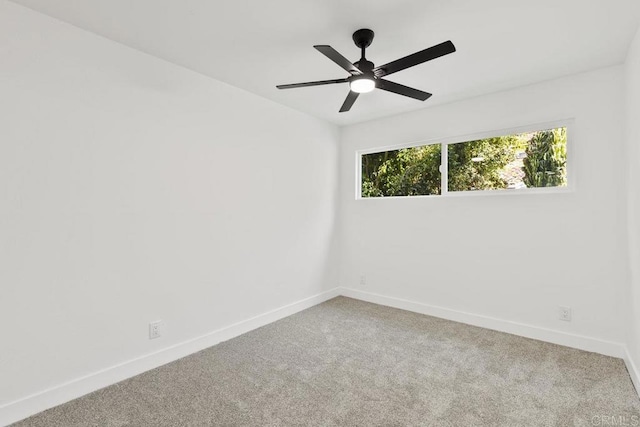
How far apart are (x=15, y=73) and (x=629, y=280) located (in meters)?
4.24

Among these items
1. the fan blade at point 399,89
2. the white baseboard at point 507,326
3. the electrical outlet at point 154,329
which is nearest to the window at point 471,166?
the white baseboard at point 507,326

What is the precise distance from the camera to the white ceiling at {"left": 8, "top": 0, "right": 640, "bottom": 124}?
6.05ft

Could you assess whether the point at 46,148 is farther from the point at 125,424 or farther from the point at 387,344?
the point at 387,344


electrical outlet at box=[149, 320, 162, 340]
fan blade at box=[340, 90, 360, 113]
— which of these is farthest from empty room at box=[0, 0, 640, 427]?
fan blade at box=[340, 90, 360, 113]

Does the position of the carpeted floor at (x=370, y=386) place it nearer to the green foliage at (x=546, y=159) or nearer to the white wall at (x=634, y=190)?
the white wall at (x=634, y=190)

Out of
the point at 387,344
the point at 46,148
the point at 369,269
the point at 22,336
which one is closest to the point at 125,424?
the point at 22,336

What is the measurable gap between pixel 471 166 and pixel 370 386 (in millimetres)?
2401

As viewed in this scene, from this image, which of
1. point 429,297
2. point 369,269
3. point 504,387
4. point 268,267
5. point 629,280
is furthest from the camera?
point 369,269

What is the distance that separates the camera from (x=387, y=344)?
2.79 meters

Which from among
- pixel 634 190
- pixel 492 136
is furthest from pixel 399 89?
pixel 634 190

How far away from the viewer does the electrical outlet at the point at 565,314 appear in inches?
108

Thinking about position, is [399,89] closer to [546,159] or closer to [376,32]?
[376,32]

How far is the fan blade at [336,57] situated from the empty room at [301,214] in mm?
16

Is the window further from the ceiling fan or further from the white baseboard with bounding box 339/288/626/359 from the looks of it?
the ceiling fan
